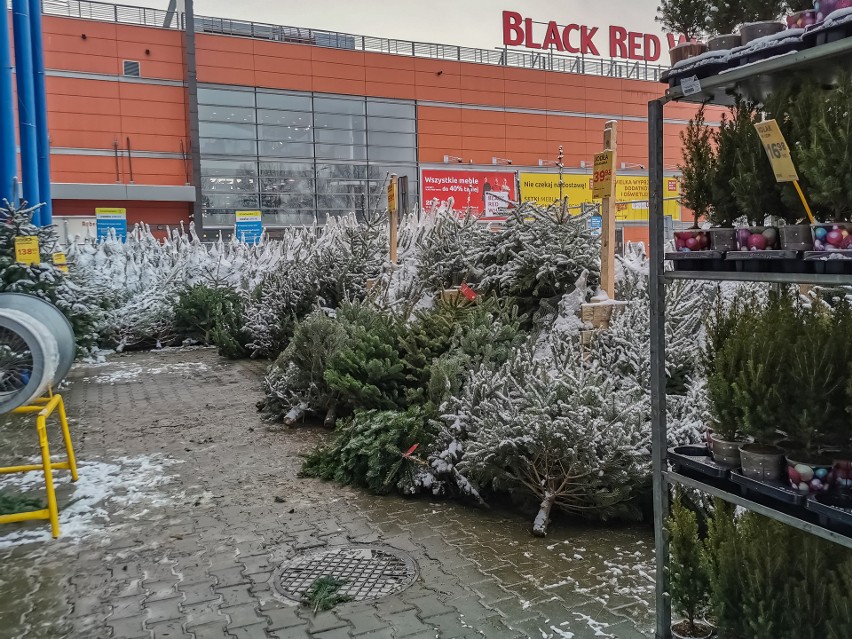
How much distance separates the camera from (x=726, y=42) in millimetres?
2467

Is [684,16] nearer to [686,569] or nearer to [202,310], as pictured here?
[686,569]

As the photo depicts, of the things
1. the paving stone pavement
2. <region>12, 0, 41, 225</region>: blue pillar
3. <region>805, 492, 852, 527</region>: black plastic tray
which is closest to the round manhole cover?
the paving stone pavement

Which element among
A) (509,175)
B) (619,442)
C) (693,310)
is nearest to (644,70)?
(509,175)

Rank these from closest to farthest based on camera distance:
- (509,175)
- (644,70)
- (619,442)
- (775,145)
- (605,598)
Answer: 1. (775,145)
2. (605,598)
3. (619,442)
4. (509,175)
5. (644,70)

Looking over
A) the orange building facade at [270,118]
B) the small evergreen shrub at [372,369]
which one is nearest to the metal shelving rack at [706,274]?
the small evergreen shrub at [372,369]

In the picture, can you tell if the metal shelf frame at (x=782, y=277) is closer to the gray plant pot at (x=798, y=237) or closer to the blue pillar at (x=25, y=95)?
the gray plant pot at (x=798, y=237)

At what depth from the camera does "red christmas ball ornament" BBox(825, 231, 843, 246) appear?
2084mm

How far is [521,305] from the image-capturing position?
7.68 m

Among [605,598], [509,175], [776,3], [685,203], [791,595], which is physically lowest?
[605,598]

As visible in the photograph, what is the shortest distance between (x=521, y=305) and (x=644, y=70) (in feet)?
122

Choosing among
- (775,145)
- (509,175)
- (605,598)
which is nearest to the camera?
(775,145)

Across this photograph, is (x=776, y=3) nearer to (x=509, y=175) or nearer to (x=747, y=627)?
(x=747, y=627)

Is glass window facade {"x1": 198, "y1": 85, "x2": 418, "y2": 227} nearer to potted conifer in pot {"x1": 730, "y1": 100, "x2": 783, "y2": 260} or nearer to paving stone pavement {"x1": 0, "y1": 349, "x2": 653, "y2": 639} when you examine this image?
paving stone pavement {"x1": 0, "y1": 349, "x2": 653, "y2": 639}

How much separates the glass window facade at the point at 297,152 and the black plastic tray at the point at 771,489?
28.7 m
